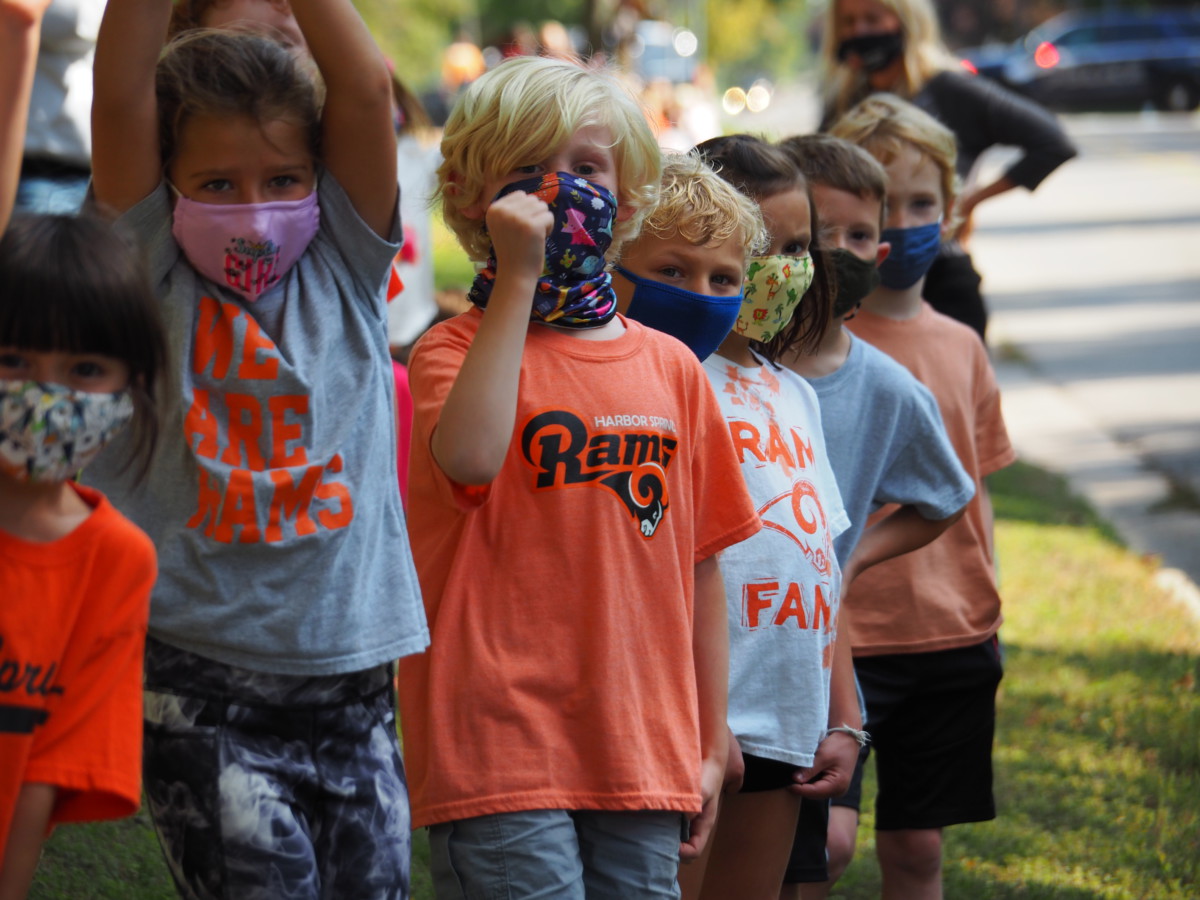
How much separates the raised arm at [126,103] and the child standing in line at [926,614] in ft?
6.51

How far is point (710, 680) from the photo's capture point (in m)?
2.63

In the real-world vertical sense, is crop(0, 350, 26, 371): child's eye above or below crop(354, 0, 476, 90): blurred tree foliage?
below

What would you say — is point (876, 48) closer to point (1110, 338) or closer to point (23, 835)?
point (23, 835)

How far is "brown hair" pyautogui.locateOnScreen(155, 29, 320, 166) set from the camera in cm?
241

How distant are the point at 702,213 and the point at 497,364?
701mm

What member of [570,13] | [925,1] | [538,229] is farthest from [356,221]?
[570,13]

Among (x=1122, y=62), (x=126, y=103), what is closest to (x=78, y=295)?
(x=126, y=103)

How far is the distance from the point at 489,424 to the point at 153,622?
62cm

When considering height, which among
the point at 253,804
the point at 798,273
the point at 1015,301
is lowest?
the point at 1015,301

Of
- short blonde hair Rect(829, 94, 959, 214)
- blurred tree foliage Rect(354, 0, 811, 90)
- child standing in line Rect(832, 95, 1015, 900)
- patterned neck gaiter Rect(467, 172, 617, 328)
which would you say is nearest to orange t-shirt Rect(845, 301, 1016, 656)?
child standing in line Rect(832, 95, 1015, 900)

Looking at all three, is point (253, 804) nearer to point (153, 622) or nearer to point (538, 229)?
point (153, 622)

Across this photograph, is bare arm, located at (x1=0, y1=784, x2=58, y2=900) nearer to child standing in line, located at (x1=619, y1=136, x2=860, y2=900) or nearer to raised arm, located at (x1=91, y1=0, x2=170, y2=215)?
raised arm, located at (x1=91, y1=0, x2=170, y2=215)

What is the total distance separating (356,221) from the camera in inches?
99.6

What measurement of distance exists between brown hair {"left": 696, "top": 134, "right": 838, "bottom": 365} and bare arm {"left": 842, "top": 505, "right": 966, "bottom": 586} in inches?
16.9
